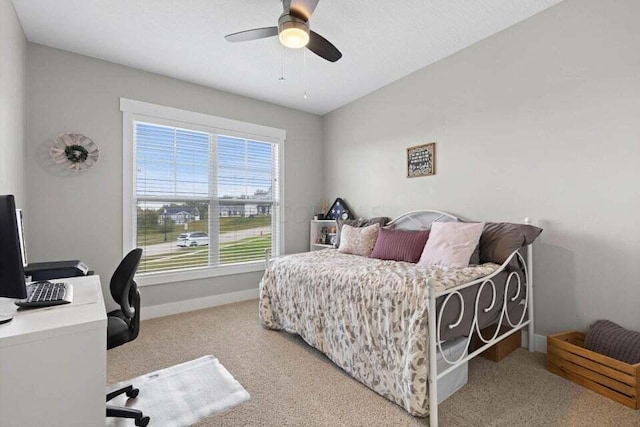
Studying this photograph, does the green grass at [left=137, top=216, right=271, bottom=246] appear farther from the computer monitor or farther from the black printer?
the computer monitor

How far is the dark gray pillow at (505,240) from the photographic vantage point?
2.17 metres

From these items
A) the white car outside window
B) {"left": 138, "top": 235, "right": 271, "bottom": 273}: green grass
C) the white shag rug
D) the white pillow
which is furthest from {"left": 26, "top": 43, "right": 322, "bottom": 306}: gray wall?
the white pillow

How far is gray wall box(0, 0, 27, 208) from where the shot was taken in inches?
76.2

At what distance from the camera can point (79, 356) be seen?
106 centimetres

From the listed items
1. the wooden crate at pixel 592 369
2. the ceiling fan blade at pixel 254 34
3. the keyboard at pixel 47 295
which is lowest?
the wooden crate at pixel 592 369

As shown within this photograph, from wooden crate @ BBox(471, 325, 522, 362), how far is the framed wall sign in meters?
1.57

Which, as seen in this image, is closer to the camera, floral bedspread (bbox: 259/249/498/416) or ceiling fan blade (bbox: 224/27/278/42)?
floral bedspread (bbox: 259/249/498/416)

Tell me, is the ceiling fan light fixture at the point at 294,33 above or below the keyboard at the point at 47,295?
above

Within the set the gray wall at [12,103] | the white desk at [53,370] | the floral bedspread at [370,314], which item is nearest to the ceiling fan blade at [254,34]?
the gray wall at [12,103]

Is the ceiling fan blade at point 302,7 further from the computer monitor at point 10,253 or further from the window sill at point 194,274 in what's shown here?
the window sill at point 194,274

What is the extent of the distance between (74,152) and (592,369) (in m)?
4.40

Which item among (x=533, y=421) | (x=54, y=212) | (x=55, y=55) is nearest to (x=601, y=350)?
(x=533, y=421)

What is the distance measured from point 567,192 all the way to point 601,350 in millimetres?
1088

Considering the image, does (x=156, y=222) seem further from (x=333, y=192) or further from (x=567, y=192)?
(x=567, y=192)
